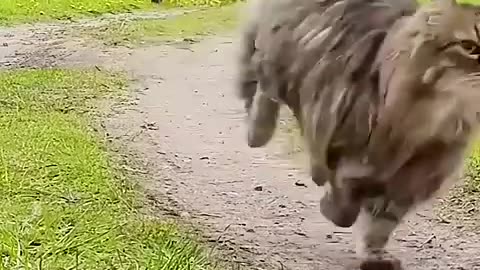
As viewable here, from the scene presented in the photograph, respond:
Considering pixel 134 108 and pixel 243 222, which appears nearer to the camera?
pixel 243 222

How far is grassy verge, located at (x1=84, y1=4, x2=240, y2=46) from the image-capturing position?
7637mm

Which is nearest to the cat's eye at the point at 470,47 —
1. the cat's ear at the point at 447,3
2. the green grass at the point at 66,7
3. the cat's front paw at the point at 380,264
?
the cat's ear at the point at 447,3

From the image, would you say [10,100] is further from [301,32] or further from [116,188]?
[301,32]

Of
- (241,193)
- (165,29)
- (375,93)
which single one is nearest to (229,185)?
(241,193)

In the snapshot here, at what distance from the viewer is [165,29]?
8117mm

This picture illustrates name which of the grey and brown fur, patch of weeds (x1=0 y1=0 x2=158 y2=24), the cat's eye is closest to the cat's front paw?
the grey and brown fur

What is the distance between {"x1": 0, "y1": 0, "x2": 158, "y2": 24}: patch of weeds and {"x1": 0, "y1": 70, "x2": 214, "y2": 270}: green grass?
3.01m

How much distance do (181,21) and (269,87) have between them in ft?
16.4

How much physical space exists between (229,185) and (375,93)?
142cm

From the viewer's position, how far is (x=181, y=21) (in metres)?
8.45

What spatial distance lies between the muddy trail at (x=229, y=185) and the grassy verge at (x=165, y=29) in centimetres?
107

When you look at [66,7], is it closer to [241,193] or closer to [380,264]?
[241,193]

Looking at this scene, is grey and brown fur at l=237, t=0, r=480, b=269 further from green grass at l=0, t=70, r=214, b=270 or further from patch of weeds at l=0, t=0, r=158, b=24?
patch of weeds at l=0, t=0, r=158, b=24

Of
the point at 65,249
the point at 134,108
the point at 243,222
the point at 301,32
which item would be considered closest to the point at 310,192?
the point at 243,222
